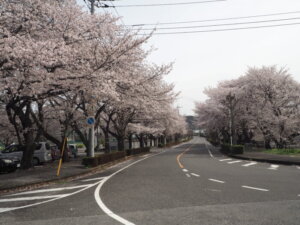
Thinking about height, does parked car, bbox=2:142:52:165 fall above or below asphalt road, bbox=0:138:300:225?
above

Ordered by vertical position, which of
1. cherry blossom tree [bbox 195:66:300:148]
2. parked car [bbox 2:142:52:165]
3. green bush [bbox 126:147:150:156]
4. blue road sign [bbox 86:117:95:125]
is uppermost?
cherry blossom tree [bbox 195:66:300:148]

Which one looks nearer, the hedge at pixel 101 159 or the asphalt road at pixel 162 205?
the asphalt road at pixel 162 205

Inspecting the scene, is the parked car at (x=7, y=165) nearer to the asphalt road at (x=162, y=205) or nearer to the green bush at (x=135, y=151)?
the asphalt road at (x=162, y=205)

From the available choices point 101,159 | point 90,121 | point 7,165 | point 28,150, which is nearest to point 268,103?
point 101,159

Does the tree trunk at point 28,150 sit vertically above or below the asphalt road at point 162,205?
above

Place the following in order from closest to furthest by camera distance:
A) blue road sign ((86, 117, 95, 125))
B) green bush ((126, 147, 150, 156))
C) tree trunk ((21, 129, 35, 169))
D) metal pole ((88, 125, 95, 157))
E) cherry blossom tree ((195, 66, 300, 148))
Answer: tree trunk ((21, 129, 35, 169)) → blue road sign ((86, 117, 95, 125)) → metal pole ((88, 125, 95, 157)) → green bush ((126, 147, 150, 156)) → cherry blossom tree ((195, 66, 300, 148))

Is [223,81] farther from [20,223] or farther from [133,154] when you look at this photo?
[20,223]

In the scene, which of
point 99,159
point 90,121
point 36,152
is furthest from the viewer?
point 36,152

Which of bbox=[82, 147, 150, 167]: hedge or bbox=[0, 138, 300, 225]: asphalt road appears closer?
bbox=[0, 138, 300, 225]: asphalt road

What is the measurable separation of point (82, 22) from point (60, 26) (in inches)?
38.6

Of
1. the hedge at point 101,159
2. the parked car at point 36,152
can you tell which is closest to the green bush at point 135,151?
the hedge at point 101,159

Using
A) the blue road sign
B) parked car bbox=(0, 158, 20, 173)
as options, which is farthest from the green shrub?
parked car bbox=(0, 158, 20, 173)

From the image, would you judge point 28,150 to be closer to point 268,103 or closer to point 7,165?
point 7,165

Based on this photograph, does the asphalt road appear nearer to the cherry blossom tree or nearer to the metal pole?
the metal pole
